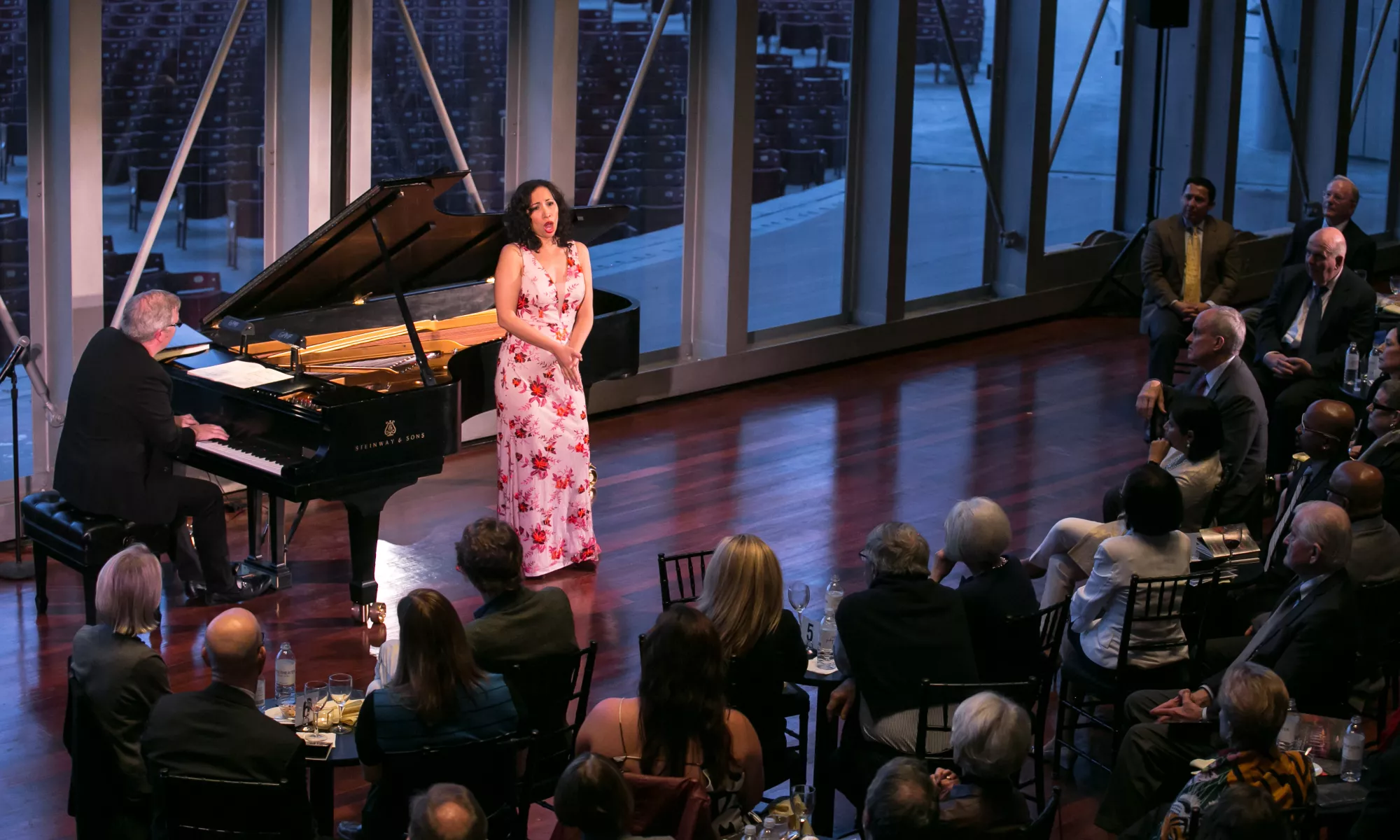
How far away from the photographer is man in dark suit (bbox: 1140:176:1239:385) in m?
9.40

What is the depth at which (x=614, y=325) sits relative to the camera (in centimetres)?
751

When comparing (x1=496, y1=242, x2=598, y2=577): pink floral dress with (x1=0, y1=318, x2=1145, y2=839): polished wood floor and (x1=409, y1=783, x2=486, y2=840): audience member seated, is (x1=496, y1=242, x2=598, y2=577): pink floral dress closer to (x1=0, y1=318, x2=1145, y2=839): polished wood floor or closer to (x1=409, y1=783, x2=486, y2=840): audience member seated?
(x1=0, y1=318, x2=1145, y2=839): polished wood floor

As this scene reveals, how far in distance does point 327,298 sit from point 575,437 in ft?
3.96

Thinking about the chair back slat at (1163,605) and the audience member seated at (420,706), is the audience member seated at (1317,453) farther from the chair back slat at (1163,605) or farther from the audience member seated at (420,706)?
the audience member seated at (420,706)

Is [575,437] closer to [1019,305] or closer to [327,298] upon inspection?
[327,298]

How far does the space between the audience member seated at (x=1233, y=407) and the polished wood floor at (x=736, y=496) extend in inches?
48.8

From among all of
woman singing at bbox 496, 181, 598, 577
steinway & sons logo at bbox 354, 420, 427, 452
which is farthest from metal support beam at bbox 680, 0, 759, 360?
steinway & sons logo at bbox 354, 420, 427, 452

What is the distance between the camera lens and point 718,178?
9.88 meters

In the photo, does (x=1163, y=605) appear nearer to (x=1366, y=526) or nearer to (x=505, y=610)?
(x=1366, y=526)

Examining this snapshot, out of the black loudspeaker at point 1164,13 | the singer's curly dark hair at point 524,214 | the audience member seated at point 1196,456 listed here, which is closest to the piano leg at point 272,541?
the singer's curly dark hair at point 524,214

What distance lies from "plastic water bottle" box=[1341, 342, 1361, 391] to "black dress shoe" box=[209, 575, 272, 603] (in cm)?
490

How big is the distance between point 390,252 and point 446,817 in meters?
3.99

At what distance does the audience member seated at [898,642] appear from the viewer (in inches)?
171

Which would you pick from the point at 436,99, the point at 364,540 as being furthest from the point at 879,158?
the point at 364,540
